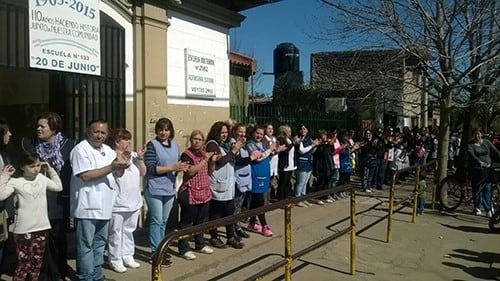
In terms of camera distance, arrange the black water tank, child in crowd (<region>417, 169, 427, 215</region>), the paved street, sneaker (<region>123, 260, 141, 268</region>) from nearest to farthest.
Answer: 1. sneaker (<region>123, 260, 141, 268</region>)
2. the paved street
3. child in crowd (<region>417, 169, 427, 215</region>)
4. the black water tank

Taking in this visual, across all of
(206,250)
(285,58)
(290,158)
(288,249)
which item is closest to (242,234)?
(206,250)

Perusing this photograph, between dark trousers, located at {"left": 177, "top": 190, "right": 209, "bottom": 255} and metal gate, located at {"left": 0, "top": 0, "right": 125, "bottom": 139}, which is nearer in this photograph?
dark trousers, located at {"left": 177, "top": 190, "right": 209, "bottom": 255}

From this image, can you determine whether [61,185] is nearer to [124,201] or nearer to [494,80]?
[124,201]

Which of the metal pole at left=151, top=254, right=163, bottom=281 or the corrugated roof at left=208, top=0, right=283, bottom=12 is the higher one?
the corrugated roof at left=208, top=0, right=283, bottom=12

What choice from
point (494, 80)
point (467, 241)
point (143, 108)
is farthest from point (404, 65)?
point (143, 108)

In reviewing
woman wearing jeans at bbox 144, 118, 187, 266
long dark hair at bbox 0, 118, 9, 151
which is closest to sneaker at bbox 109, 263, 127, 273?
woman wearing jeans at bbox 144, 118, 187, 266

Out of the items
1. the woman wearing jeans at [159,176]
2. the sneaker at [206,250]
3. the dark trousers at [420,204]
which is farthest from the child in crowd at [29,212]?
the dark trousers at [420,204]

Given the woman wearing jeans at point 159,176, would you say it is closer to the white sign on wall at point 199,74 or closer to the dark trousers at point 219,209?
the dark trousers at point 219,209

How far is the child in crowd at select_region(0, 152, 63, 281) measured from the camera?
13.6ft

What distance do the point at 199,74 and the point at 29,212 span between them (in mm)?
3963

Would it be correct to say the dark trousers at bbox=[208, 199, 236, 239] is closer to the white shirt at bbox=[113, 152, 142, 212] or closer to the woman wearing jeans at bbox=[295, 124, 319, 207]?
the white shirt at bbox=[113, 152, 142, 212]

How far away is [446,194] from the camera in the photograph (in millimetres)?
9961

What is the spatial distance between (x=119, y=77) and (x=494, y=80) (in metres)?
7.76

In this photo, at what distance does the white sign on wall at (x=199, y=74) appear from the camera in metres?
7.45
